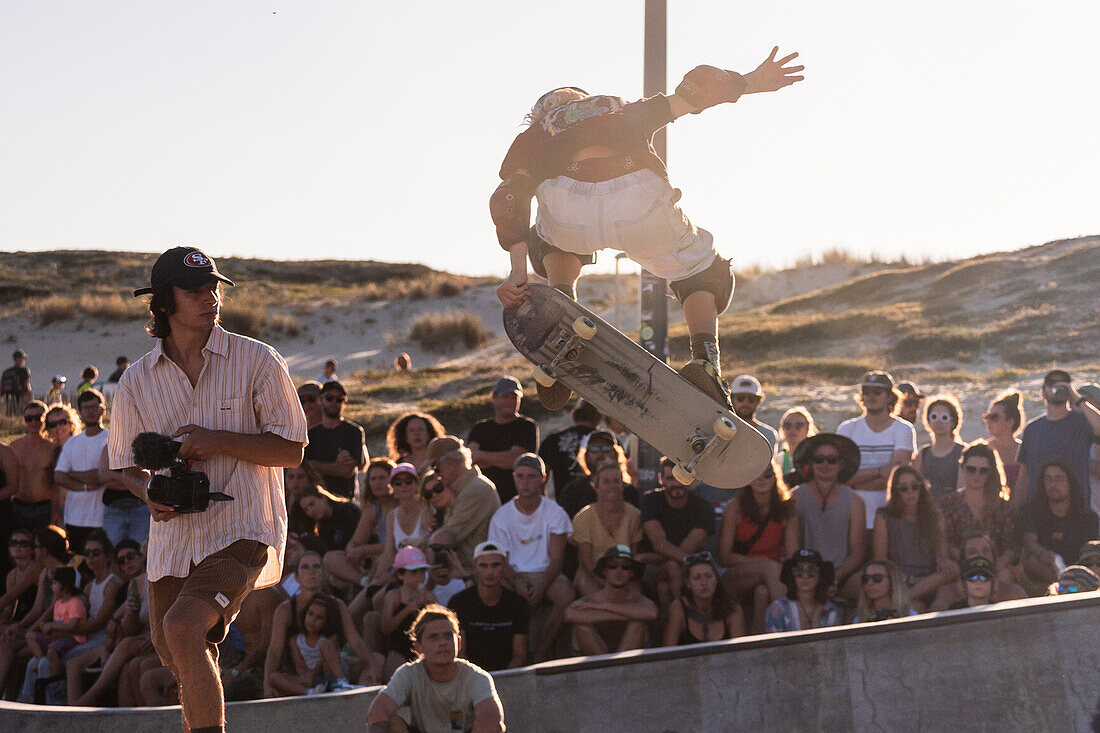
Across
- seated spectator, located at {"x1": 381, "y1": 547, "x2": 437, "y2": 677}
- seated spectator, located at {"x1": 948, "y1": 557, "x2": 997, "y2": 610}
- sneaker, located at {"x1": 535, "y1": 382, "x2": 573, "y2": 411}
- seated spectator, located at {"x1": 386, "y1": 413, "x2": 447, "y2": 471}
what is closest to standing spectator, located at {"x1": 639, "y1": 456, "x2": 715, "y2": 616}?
seated spectator, located at {"x1": 381, "y1": 547, "x2": 437, "y2": 677}

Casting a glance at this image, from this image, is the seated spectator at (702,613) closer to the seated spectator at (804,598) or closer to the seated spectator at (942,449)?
the seated spectator at (804,598)

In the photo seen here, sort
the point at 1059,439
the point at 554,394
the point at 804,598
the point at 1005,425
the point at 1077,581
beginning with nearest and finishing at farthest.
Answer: the point at 554,394, the point at 1077,581, the point at 804,598, the point at 1059,439, the point at 1005,425

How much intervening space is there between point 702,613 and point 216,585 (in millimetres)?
4158

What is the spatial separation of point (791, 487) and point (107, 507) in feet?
16.4

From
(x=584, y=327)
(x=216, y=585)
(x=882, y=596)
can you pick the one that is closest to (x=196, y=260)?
(x=216, y=585)

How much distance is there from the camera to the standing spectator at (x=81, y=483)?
31.0ft

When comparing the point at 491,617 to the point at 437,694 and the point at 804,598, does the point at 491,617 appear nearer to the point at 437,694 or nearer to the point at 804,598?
the point at 437,694

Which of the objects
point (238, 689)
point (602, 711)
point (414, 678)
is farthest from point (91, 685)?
point (602, 711)

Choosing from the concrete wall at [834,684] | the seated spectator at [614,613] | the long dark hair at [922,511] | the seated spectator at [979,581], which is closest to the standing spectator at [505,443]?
the seated spectator at [614,613]

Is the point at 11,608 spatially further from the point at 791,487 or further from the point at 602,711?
the point at 791,487

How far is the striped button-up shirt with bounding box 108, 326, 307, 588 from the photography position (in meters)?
4.23

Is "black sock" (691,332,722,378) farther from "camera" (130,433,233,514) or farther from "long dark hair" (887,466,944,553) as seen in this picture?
"long dark hair" (887,466,944,553)

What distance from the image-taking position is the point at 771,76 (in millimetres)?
4898

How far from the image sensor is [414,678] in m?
6.45
